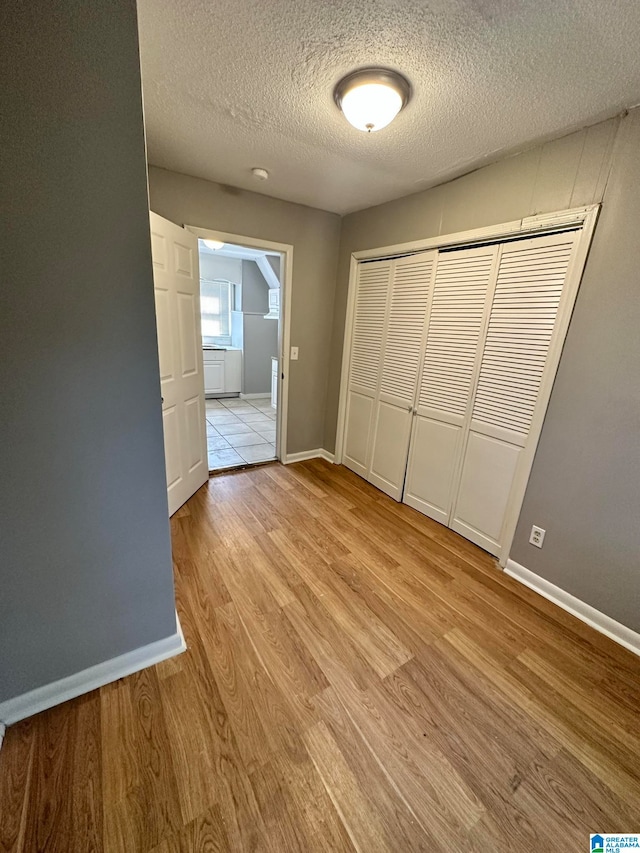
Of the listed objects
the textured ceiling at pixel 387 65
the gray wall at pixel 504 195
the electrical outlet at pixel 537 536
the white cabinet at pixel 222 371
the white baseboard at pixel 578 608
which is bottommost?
the white baseboard at pixel 578 608

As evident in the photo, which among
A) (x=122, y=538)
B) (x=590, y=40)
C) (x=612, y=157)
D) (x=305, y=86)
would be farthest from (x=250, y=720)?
(x=612, y=157)

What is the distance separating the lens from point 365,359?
3.01 metres

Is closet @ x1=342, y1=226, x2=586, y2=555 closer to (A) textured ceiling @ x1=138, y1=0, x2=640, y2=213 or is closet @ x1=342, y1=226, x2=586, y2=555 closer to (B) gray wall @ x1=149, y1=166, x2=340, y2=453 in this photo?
(B) gray wall @ x1=149, y1=166, x2=340, y2=453

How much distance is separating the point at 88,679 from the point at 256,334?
5.41m

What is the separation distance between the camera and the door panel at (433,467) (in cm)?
237

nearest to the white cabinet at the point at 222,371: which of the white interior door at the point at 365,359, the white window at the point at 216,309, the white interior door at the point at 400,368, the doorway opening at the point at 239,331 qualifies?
the doorway opening at the point at 239,331

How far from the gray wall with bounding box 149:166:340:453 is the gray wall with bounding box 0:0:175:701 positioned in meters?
1.65

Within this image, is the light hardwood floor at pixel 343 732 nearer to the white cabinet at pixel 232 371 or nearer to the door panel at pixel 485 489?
the door panel at pixel 485 489

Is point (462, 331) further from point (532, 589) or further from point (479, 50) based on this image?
point (532, 589)

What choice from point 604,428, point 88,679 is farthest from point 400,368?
point 88,679

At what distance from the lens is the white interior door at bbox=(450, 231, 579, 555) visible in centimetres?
176

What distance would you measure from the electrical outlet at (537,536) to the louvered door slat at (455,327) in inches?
32.6

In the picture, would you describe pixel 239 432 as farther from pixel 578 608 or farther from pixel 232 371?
pixel 578 608

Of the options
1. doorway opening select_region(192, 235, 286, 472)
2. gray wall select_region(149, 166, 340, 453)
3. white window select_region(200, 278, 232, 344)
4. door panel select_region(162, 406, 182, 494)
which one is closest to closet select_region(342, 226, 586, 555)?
gray wall select_region(149, 166, 340, 453)
